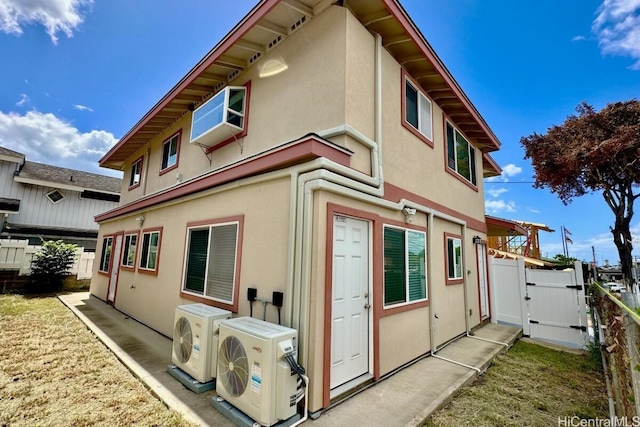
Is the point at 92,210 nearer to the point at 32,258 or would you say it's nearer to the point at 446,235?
the point at 32,258

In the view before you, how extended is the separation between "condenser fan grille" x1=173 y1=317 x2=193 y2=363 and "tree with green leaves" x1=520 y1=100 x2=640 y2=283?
40.9ft

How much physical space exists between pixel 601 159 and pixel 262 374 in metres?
12.2

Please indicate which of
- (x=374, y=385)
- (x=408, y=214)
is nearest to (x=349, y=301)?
(x=374, y=385)

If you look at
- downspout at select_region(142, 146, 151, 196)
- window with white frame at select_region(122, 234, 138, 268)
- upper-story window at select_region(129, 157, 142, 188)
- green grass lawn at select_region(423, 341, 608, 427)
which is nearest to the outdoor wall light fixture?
green grass lawn at select_region(423, 341, 608, 427)

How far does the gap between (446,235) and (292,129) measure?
4034mm

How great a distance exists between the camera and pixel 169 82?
281 inches

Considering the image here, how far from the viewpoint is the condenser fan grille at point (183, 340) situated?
3808 mm

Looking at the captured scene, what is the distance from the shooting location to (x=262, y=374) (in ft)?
8.98

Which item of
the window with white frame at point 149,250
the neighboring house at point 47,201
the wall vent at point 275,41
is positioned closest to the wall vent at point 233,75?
the wall vent at point 275,41

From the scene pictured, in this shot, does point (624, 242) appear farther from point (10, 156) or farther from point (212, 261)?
point (10, 156)

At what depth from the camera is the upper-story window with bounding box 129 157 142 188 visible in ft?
32.4

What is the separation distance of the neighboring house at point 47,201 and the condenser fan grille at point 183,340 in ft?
45.6

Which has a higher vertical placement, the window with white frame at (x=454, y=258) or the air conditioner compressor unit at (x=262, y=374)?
the window with white frame at (x=454, y=258)

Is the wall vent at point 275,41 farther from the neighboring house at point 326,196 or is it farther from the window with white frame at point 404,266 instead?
the window with white frame at point 404,266
